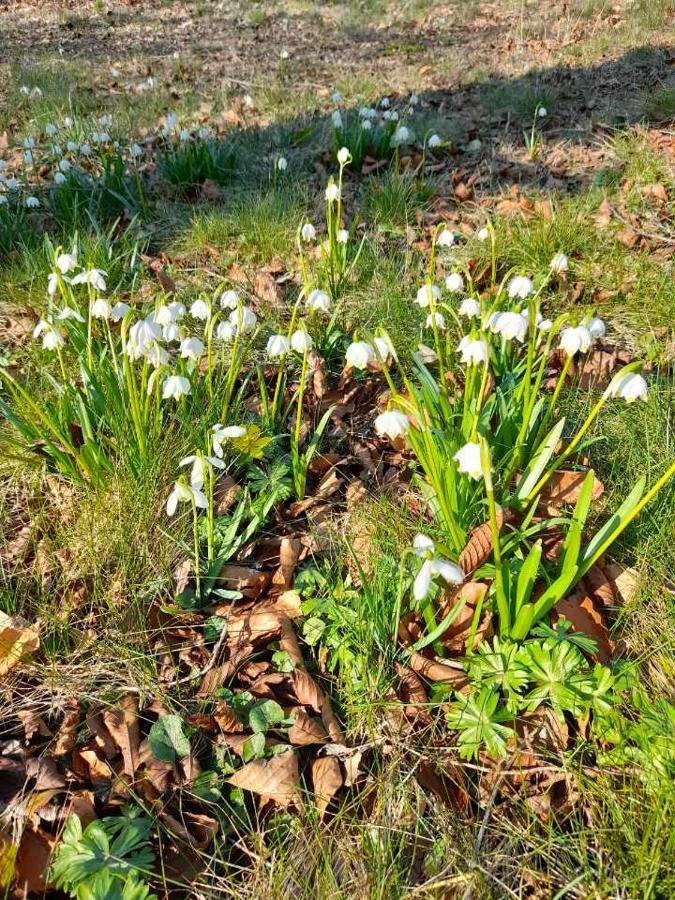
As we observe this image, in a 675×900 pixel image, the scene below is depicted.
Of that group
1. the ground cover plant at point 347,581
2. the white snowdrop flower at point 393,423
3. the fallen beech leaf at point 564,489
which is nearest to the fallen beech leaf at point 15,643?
the ground cover plant at point 347,581

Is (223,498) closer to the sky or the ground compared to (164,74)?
closer to the ground

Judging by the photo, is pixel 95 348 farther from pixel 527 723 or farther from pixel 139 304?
pixel 527 723

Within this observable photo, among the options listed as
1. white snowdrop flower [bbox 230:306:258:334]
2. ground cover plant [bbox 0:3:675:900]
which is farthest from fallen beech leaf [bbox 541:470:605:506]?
white snowdrop flower [bbox 230:306:258:334]

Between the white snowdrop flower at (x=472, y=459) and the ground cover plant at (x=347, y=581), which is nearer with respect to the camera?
the ground cover plant at (x=347, y=581)

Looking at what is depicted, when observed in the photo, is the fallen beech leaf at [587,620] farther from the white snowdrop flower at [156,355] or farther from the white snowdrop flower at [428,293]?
the white snowdrop flower at [156,355]

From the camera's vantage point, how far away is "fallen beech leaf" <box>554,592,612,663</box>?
65.9 inches

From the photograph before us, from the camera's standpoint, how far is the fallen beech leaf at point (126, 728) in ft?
5.09

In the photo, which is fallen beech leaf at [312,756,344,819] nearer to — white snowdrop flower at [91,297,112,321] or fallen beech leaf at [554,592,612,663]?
fallen beech leaf at [554,592,612,663]

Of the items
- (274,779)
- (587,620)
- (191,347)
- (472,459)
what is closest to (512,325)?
(472,459)

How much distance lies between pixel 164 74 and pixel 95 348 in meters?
7.38

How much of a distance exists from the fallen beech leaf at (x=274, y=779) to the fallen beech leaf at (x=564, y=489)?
1.22 meters

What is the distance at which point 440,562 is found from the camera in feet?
4.75

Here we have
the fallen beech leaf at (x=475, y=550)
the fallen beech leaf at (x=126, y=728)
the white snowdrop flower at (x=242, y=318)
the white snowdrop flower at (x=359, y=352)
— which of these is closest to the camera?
the fallen beech leaf at (x=126, y=728)

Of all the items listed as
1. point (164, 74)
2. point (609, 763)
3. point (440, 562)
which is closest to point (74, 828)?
point (440, 562)
